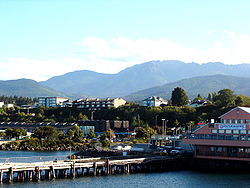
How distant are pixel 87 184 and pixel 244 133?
93.8 ft

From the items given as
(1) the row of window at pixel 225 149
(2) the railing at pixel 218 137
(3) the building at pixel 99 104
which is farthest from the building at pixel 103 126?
(1) the row of window at pixel 225 149

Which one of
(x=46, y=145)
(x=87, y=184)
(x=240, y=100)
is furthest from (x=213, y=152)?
(x=240, y=100)

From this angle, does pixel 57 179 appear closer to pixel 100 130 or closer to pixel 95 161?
pixel 95 161

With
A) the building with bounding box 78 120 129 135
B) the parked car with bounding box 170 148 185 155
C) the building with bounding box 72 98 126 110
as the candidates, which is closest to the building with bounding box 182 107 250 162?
the parked car with bounding box 170 148 185 155

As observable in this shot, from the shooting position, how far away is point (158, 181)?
58.5 metres

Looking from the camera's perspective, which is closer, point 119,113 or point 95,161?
point 95,161

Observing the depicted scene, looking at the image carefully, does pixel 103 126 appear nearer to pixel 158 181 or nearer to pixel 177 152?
pixel 177 152

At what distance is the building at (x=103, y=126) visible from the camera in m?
147

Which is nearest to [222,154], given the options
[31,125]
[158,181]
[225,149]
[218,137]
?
[225,149]

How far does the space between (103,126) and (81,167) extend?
8802cm

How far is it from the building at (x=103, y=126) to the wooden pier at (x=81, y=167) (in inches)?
2991

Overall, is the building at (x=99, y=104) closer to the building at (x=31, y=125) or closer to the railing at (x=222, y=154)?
the building at (x=31, y=125)

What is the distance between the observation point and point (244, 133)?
68438mm

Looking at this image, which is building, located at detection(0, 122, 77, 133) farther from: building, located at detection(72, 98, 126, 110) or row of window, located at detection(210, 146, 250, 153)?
row of window, located at detection(210, 146, 250, 153)
